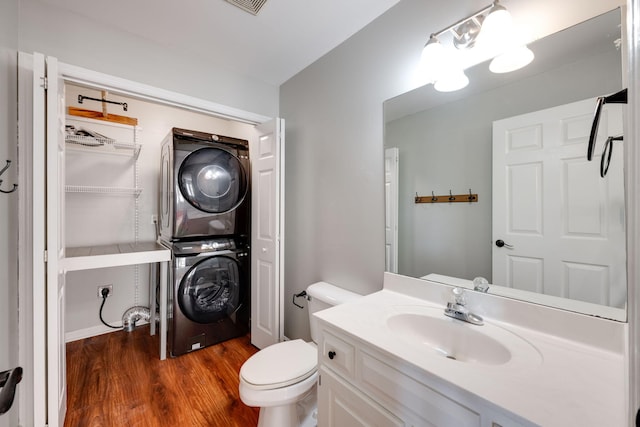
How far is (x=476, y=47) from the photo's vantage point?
114 cm

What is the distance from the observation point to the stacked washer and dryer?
218 cm

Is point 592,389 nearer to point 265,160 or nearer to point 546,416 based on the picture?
point 546,416

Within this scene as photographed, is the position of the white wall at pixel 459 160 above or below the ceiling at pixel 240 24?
below

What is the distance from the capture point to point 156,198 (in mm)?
2861

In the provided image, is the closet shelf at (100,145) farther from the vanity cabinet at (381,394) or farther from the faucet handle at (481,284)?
the faucet handle at (481,284)

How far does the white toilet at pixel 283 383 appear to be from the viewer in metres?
1.25

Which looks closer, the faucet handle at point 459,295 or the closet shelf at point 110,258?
the faucet handle at point 459,295

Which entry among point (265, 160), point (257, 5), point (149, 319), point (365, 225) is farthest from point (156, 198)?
point (365, 225)

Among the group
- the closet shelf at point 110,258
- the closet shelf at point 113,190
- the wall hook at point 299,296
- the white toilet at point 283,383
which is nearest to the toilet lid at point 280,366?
the white toilet at point 283,383

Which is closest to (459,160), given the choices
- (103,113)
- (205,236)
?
(205,236)

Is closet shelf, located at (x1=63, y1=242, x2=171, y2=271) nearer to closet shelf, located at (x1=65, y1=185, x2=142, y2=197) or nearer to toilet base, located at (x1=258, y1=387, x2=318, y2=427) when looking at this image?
closet shelf, located at (x1=65, y1=185, x2=142, y2=197)

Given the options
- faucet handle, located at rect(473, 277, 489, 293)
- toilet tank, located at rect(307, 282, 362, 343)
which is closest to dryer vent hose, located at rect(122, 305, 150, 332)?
toilet tank, located at rect(307, 282, 362, 343)

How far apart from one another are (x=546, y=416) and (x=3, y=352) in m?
1.91

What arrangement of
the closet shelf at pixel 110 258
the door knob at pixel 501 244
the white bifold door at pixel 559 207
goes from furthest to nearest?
the closet shelf at pixel 110 258
the door knob at pixel 501 244
the white bifold door at pixel 559 207
